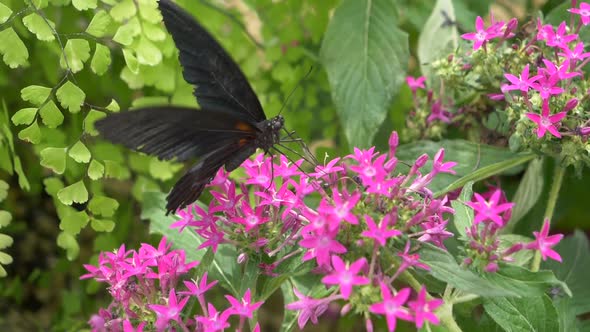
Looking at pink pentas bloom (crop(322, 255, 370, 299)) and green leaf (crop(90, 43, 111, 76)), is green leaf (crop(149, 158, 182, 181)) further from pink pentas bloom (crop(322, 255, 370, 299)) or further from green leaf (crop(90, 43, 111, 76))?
pink pentas bloom (crop(322, 255, 370, 299))

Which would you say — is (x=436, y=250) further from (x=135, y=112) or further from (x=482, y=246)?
(x=135, y=112)

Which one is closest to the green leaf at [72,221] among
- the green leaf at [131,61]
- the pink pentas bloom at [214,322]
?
the green leaf at [131,61]

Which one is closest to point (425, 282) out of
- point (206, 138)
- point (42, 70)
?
point (206, 138)

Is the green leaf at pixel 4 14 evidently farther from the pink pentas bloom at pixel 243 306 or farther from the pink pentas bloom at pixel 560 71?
the pink pentas bloom at pixel 560 71

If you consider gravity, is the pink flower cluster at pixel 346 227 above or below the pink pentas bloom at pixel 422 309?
above

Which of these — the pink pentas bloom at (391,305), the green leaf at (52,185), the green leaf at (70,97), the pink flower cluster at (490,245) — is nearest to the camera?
the pink pentas bloom at (391,305)

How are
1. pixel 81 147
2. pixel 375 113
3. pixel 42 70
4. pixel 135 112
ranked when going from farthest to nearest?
pixel 42 70
pixel 375 113
pixel 81 147
pixel 135 112

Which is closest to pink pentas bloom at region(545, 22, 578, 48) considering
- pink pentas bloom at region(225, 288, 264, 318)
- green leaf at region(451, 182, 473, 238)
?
green leaf at region(451, 182, 473, 238)

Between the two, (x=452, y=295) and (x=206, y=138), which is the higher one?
(x=206, y=138)
